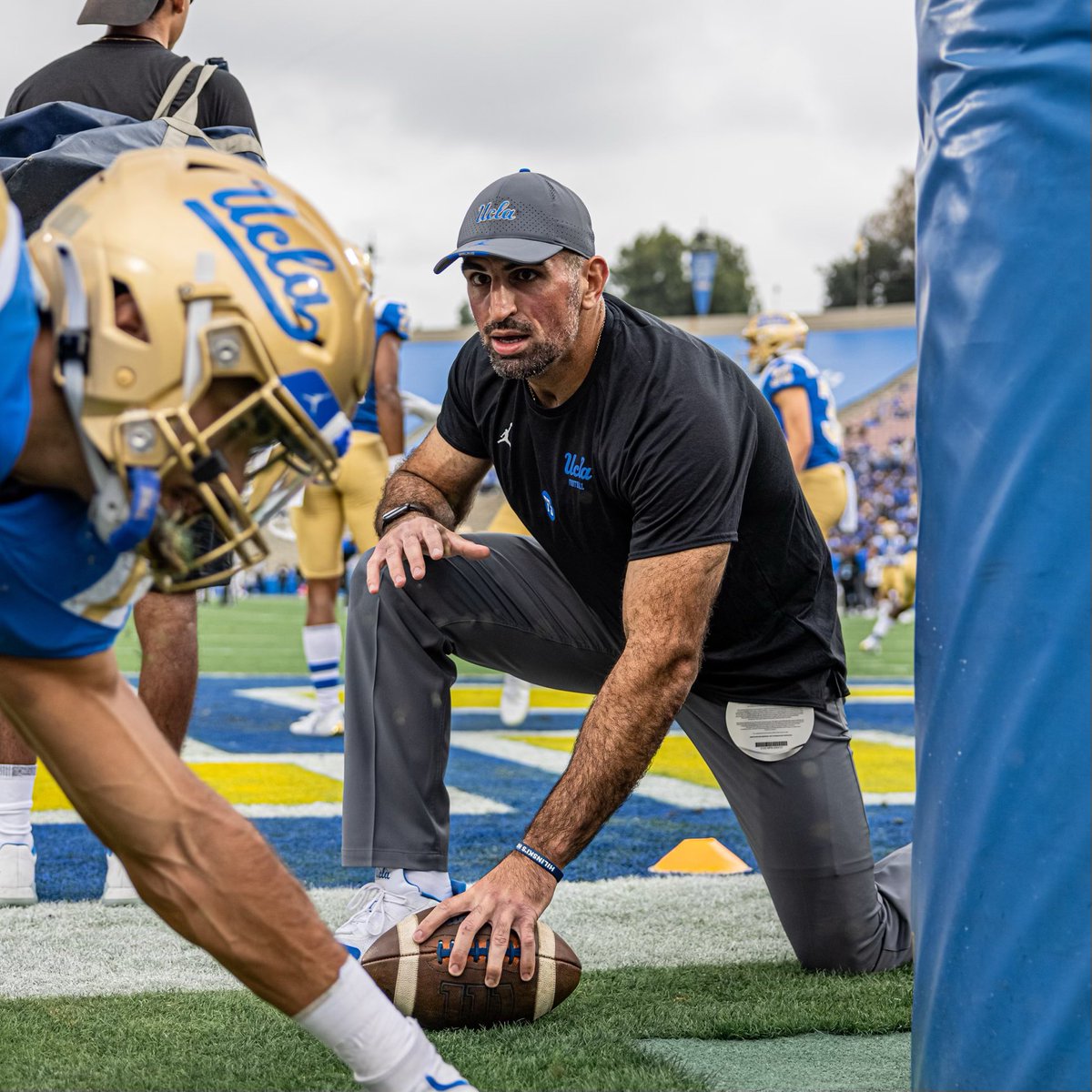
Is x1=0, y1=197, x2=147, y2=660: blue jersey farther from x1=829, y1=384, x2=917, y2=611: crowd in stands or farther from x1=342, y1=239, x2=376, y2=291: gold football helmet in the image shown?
x1=829, y1=384, x2=917, y2=611: crowd in stands

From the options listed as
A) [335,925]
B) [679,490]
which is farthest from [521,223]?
[335,925]

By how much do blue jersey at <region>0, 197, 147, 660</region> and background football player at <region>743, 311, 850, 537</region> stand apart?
14.8 ft

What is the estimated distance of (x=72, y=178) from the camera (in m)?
2.49

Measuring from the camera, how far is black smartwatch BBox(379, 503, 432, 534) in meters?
2.99

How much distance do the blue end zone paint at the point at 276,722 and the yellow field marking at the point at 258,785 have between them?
43cm

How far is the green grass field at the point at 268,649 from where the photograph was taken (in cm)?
1009

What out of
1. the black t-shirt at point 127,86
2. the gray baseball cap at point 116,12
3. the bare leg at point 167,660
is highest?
the gray baseball cap at point 116,12

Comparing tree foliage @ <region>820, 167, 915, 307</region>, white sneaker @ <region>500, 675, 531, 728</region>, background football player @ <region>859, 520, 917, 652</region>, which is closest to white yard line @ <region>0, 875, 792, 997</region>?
white sneaker @ <region>500, 675, 531, 728</region>

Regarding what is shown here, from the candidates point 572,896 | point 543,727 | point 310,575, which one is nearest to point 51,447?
point 572,896

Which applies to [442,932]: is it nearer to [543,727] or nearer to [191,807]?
[191,807]

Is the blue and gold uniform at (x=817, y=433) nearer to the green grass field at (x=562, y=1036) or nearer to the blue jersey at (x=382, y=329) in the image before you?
the blue jersey at (x=382, y=329)

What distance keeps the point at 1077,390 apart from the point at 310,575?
4.72 m

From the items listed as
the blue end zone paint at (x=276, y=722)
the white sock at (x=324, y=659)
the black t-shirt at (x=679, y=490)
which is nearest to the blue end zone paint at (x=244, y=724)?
the blue end zone paint at (x=276, y=722)

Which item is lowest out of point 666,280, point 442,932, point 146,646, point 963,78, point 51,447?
point 442,932
